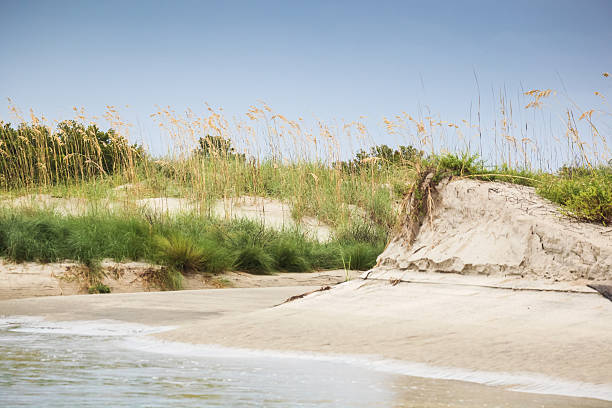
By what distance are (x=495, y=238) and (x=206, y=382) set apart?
10.3 feet

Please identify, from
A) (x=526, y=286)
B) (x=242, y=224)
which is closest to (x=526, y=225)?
(x=526, y=286)

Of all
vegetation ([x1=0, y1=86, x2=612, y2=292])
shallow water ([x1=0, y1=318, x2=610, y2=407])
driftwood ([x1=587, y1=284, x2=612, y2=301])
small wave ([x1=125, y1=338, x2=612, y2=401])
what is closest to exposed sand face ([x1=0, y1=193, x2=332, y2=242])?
vegetation ([x1=0, y1=86, x2=612, y2=292])

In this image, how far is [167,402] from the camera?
311 centimetres

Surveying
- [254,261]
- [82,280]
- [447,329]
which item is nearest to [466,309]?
[447,329]

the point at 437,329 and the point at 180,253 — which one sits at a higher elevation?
the point at 180,253

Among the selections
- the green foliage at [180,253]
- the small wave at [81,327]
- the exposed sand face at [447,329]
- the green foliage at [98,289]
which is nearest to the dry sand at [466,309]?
the exposed sand face at [447,329]

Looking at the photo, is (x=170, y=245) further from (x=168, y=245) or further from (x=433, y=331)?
(x=433, y=331)

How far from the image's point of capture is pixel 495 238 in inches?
230

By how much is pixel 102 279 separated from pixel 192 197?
442 cm

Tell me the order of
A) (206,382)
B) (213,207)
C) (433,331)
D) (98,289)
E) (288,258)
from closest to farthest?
(206,382) < (433,331) < (98,289) < (288,258) < (213,207)

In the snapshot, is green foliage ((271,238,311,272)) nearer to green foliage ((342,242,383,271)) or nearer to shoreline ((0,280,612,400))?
green foliage ((342,242,383,271))

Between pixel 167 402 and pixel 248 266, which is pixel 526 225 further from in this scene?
pixel 248 266

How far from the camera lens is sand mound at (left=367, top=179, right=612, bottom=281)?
529 cm

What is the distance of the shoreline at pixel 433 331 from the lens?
3.78 meters
